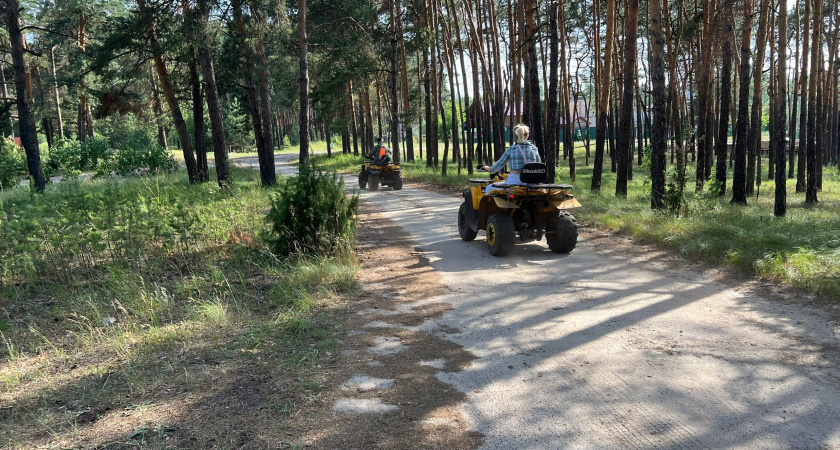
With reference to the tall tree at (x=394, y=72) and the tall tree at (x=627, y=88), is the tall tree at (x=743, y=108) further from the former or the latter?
the tall tree at (x=394, y=72)

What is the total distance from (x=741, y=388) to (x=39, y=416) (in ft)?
15.8

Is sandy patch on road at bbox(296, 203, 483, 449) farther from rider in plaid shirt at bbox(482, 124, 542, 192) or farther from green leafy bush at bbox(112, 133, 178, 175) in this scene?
green leafy bush at bbox(112, 133, 178, 175)

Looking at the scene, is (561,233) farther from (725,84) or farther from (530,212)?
(725,84)

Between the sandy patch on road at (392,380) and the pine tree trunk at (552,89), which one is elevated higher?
the pine tree trunk at (552,89)

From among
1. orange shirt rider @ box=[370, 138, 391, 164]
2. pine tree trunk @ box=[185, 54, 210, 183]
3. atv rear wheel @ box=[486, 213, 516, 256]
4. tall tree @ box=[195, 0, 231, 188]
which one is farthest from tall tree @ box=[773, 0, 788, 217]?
pine tree trunk @ box=[185, 54, 210, 183]

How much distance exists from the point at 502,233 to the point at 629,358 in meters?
4.16

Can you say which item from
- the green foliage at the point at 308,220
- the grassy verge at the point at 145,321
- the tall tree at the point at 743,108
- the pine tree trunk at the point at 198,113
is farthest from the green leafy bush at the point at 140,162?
the tall tree at the point at 743,108

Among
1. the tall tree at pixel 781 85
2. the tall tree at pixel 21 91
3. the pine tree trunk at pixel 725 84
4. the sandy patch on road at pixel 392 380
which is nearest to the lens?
the sandy patch on road at pixel 392 380

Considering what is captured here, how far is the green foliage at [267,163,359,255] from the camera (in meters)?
8.37

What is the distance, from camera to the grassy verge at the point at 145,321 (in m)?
3.92

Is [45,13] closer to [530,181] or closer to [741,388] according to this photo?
[530,181]

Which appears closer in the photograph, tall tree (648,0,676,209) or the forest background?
the forest background

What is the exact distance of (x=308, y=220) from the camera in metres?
8.45

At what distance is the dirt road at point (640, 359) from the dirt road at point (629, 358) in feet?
0.04
